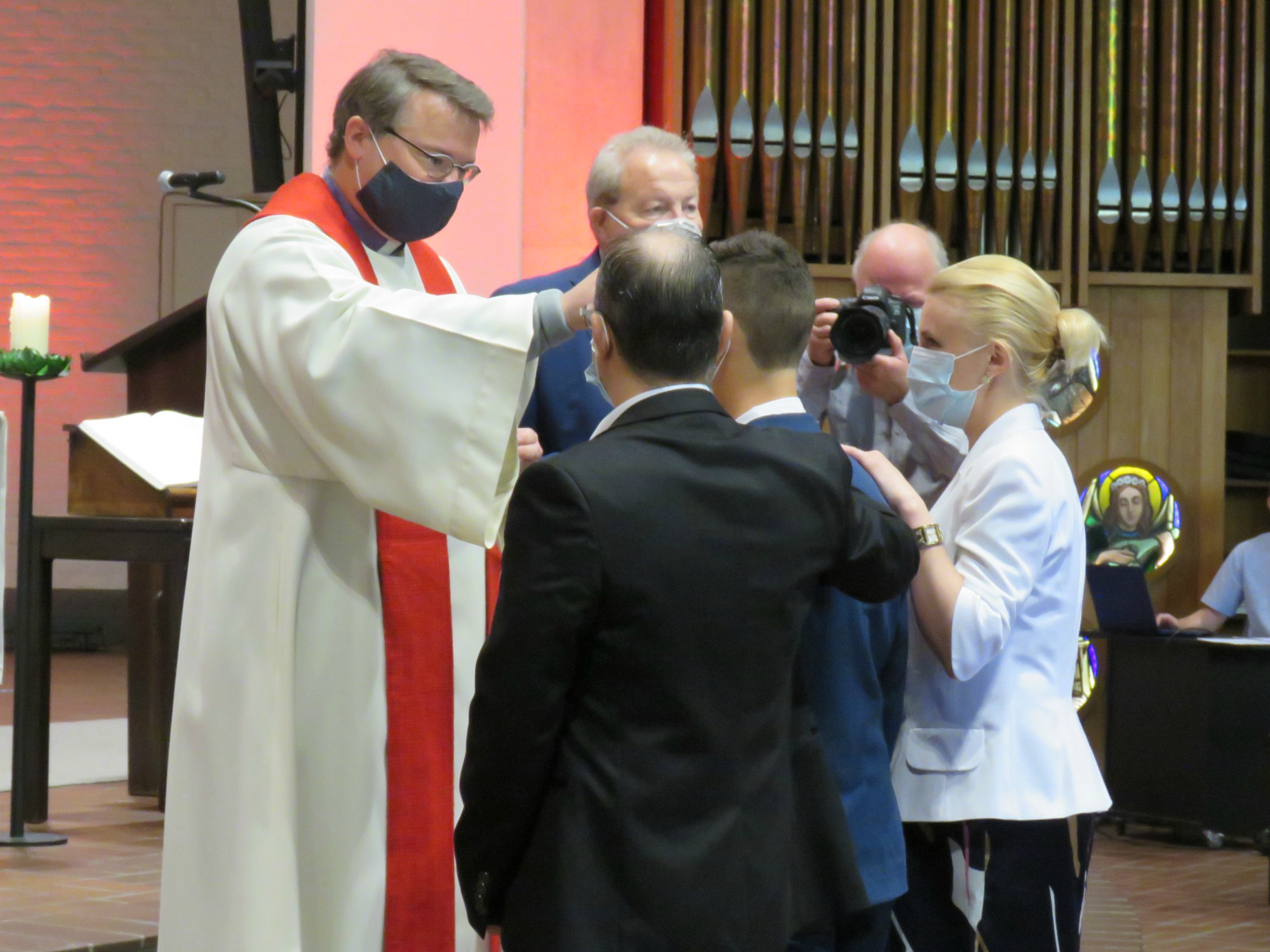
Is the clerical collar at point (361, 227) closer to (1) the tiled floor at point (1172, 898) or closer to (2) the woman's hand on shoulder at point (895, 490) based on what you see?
(2) the woman's hand on shoulder at point (895, 490)

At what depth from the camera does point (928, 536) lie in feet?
7.02

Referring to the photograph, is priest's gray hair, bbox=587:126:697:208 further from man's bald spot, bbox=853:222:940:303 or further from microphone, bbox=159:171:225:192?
microphone, bbox=159:171:225:192

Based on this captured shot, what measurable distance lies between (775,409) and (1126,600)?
5.01 metres

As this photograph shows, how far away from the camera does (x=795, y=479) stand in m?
1.73

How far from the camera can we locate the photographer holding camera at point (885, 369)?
259 centimetres

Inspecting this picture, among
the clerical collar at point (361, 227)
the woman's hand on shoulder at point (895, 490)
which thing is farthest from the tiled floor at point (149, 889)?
the woman's hand on shoulder at point (895, 490)

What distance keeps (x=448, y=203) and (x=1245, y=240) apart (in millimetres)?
5623

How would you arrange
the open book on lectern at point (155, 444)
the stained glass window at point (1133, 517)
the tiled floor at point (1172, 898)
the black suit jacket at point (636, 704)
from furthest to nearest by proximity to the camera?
1. the stained glass window at point (1133, 517)
2. the tiled floor at point (1172, 898)
3. the open book on lectern at point (155, 444)
4. the black suit jacket at point (636, 704)

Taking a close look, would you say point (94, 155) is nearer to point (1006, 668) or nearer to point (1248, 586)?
point (1248, 586)

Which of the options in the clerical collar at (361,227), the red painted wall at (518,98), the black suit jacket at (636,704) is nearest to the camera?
the black suit jacket at (636,704)

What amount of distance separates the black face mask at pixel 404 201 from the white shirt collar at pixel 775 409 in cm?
64

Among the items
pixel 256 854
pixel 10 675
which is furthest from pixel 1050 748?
pixel 10 675

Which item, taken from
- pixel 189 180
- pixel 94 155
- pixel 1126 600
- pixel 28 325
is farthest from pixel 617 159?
pixel 94 155

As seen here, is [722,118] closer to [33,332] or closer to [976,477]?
[33,332]
